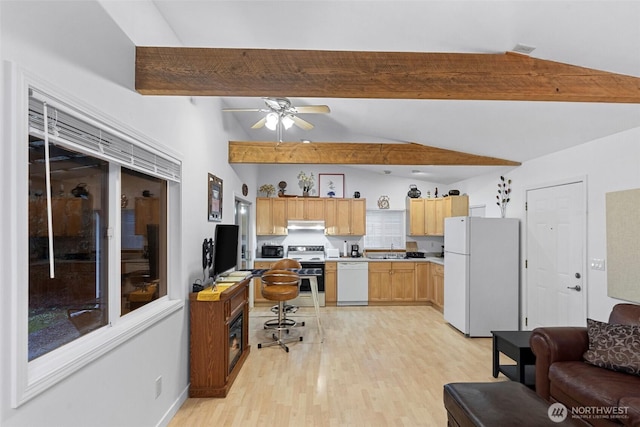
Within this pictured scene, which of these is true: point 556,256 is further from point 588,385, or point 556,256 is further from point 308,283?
point 308,283

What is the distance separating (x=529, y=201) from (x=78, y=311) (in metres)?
4.89

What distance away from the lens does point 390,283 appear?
625cm

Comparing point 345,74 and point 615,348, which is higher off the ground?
point 345,74

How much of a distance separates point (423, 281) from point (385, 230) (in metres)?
1.32

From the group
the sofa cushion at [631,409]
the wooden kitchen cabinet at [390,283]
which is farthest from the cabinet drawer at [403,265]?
the sofa cushion at [631,409]

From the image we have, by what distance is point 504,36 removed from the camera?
204cm

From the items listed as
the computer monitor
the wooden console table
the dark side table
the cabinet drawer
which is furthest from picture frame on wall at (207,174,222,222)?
the cabinet drawer

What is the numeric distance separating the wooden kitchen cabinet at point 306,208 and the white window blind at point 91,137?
412 cm

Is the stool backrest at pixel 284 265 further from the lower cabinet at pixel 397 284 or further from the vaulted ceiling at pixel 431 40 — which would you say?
the vaulted ceiling at pixel 431 40

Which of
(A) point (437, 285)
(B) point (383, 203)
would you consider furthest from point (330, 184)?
(A) point (437, 285)

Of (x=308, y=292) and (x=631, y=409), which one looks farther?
(x=308, y=292)

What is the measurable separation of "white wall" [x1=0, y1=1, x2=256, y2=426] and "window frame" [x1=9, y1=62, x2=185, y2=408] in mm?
21

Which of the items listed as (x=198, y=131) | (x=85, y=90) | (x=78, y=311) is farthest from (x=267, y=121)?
(x=78, y=311)

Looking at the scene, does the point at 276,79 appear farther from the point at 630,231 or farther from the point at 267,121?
the point at 630,231
